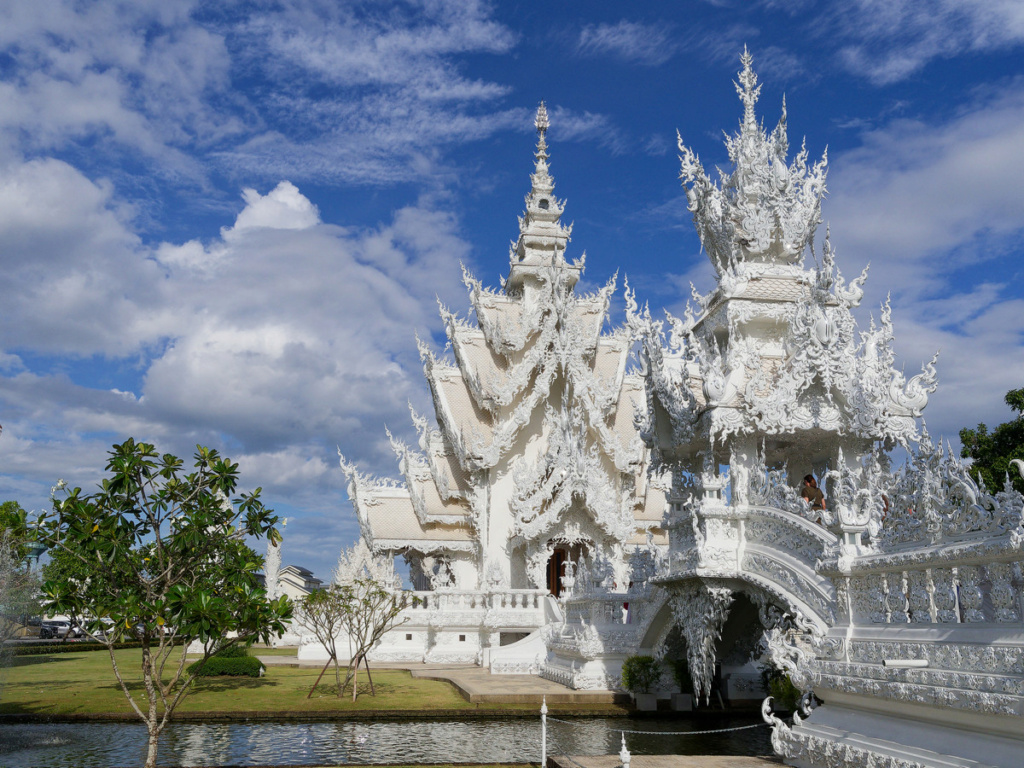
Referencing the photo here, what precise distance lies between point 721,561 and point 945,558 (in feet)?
14.9

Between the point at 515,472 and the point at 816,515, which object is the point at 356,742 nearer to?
the point at 816,515

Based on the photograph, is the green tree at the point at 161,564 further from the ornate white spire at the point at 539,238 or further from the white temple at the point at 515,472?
the ornate white spire at the point at 539,238

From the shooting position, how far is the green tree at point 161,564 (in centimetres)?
815

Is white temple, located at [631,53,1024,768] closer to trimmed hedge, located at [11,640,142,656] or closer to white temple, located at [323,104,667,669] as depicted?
white temple, located at [323,104,667,669]

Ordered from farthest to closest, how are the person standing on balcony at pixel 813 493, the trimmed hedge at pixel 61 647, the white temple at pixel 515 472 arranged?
1. the trimmed hedge at pixel 61 647
2. the white temple at pixel 515 472
3. the person standing on balcony at pixel 813 493

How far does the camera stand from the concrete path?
28.3 feet

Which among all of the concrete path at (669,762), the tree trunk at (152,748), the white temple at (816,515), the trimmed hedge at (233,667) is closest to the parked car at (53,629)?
the trimmed hedge at (233,667)

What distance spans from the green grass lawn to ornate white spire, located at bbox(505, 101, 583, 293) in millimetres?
12983

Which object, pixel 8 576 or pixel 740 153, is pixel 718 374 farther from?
pixel 8 576

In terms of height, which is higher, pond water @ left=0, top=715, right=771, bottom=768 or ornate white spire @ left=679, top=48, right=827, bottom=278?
ornate white spire @ left=679, top=48, right=827, bottom=278

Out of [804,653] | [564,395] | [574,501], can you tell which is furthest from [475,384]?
[804,653]

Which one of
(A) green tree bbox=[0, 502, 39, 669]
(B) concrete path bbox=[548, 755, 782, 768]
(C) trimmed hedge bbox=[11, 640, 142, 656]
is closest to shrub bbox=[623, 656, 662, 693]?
(B) concrete path bbox=[548, 755, 782, 768]

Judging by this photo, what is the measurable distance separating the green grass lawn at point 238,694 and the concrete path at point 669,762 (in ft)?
16.8

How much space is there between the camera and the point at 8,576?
47.5ft
